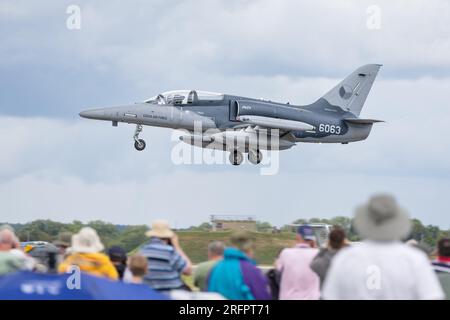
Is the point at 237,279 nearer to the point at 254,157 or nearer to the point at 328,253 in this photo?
the point at 328,253

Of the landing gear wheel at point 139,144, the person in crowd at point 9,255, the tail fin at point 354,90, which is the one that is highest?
the tail fin at point 354,90

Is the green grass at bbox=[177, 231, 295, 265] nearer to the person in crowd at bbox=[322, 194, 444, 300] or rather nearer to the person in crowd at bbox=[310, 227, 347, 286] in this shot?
the person in crowd at bbox=[310, 227, 347, 286]

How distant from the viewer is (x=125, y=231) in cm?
2456

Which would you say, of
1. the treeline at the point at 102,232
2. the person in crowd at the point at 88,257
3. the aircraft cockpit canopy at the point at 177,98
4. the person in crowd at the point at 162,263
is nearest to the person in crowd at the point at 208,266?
the person in crowd at the point at 162,263

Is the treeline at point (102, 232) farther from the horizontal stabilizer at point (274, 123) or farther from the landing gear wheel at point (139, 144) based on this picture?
the horizontal stabilizer at point (274, 123)

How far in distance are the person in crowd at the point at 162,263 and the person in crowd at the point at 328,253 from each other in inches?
57.9

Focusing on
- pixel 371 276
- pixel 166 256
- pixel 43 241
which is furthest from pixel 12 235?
pixel 43 241

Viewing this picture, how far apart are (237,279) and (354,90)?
112 feet

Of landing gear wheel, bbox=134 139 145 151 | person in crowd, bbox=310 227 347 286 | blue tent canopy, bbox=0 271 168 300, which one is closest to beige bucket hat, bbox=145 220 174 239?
person in crowd, bbox=310 227 347 286

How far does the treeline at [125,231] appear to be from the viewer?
75.8ft

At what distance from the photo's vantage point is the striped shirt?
10.6 meters

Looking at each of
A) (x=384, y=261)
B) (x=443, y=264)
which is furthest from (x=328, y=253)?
(x=384, y=261)

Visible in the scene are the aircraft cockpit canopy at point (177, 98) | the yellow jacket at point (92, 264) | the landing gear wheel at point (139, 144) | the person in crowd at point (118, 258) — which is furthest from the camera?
the aircraft cockpit canopy at point (177, 98)
